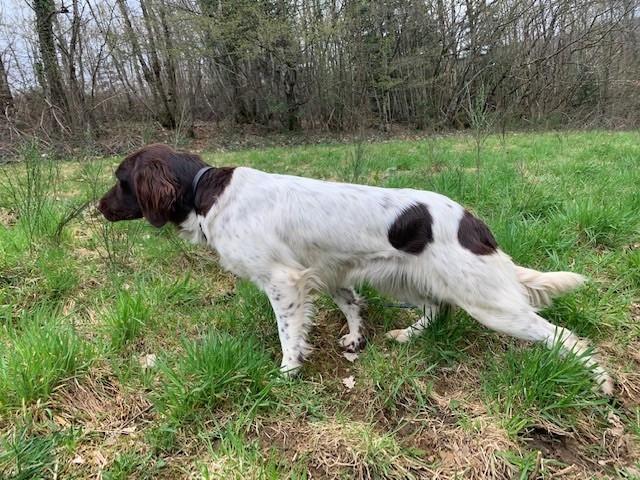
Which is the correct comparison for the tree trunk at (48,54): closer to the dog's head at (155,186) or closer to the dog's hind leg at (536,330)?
the dog's head at (155,186)

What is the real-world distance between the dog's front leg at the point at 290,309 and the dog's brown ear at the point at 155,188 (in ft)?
2.76

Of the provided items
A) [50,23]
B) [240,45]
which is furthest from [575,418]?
[240,45]

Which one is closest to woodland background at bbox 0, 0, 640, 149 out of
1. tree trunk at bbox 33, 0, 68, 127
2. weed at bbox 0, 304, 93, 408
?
tree trunk at bbox 33, 0, 68, 127

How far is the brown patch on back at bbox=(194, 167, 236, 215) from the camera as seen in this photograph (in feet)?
8.64

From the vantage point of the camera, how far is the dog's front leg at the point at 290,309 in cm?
242

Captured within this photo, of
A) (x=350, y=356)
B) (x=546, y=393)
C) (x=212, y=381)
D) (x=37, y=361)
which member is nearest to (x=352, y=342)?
(x=350, y=356)

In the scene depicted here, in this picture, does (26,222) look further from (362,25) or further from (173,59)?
(362,25)

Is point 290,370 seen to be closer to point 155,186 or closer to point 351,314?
point 351,314

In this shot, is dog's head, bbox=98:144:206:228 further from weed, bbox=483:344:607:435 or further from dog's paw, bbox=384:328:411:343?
weed, bbox=483:344:607:435

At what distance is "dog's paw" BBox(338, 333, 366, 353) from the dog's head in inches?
52.9

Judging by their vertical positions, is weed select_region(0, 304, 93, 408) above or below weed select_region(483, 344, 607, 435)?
above

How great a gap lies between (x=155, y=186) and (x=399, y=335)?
5.95 ft

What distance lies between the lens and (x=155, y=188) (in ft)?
8.55

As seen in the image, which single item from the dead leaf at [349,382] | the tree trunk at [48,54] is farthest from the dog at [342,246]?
the tree trunk at [48,54]
